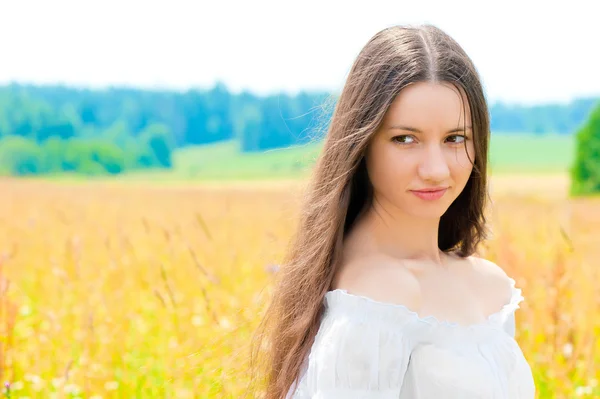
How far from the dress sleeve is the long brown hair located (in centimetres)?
17

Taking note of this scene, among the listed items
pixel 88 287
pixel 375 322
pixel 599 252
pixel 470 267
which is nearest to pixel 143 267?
pixel 88 287

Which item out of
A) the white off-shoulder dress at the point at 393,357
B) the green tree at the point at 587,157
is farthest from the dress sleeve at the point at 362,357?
the green tree at the point at 587,157

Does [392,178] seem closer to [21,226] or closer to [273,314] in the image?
[273,314]

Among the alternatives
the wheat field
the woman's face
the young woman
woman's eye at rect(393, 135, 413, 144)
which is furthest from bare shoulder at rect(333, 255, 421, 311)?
the wheat field

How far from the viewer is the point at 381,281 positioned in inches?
63.8

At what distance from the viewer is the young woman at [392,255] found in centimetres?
156

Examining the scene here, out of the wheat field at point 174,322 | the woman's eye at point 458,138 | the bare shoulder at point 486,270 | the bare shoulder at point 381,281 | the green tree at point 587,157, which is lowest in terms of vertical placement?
the green tree at point 587,157

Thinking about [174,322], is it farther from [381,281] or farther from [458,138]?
[458,138]

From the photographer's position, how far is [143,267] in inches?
175

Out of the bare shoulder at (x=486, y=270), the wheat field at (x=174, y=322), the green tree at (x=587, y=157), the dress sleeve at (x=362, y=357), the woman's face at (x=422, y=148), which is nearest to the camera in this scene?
the dress sleeve at (x=362, y=357)

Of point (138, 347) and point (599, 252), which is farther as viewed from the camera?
point (599, 252)

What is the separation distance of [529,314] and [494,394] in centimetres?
160

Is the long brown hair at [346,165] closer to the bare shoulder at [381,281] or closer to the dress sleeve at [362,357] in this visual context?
the bare shoulder at [381,281]

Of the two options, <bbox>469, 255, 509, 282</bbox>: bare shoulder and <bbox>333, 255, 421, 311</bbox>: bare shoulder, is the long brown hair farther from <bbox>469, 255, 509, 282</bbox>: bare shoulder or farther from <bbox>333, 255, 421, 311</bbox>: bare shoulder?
<bbox>469, 255, 509, 282</bbox>: bare shoulder
